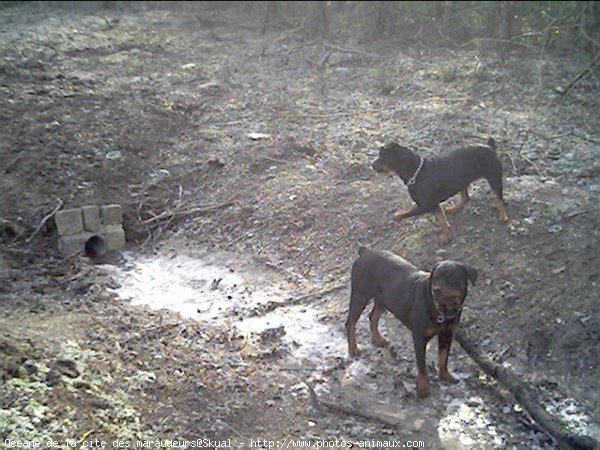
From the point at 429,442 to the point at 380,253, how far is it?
153cm

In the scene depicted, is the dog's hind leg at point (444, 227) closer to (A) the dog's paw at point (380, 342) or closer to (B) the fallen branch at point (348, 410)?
(A) the dog's paw at point (380, 342)

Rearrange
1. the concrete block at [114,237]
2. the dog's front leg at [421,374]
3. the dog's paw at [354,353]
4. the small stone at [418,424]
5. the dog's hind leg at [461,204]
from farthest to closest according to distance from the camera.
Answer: the concrete block at [114,237] → the dog's hind leg at [461,204] → the dog's paw at [354,353] → the dog's front leg at [421,374] → the small stone at [418,424]

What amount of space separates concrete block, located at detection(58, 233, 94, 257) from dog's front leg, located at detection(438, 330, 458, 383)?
4.42 m

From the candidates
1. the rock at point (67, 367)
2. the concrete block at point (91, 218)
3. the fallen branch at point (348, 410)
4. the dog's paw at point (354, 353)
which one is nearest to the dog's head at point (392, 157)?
the dog's paw at point (354, 353)

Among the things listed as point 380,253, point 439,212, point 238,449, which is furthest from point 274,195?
point 238,449

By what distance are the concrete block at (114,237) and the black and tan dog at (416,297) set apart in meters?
3.60

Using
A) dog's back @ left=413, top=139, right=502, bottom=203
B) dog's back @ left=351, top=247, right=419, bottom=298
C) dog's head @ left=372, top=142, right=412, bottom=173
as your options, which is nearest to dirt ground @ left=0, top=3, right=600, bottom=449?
dog's back @ left=413, top=139, right=502, bottom=203

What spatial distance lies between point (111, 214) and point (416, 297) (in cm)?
442

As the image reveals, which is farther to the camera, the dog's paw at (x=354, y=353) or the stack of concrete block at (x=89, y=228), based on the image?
the stack of concrete block at (x=89, y=228)

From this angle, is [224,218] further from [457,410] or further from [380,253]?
[457,410]

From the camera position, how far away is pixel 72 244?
7.84m

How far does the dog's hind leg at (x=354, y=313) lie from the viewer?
5598 millimetres

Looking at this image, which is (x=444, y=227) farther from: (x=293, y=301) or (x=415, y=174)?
(x=293, y=301)

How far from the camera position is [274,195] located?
8469 millimetres
